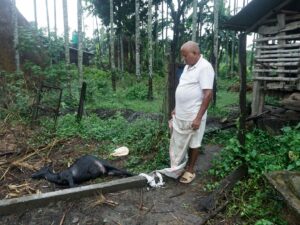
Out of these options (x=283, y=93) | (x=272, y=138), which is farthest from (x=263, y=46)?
(x=272, y=138)

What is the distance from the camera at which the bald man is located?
423 cm

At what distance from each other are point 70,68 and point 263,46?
6928 millimetres

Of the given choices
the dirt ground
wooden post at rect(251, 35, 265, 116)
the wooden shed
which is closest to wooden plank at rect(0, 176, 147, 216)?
the dirt ground

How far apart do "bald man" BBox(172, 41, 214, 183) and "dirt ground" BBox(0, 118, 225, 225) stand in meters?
0.64

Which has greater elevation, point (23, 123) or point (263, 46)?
point (263, 46)

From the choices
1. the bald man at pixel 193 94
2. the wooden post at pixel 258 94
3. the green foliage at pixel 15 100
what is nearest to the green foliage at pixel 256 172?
the bald man at pixel 193 94

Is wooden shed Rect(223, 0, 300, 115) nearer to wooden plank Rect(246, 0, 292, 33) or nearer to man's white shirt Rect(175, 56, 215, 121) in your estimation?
wooden plank Rect(246, 0, 292, 33)

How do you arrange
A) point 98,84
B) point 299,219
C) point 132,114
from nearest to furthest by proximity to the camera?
point 299,219 → point 132,114 → point 98,84

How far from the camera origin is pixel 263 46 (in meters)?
8.94

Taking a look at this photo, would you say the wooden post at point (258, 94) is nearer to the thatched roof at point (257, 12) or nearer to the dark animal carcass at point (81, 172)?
the thatched roof at point (257, 12)

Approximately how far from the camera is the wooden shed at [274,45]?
8.16 meters

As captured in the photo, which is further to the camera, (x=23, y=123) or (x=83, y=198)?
(x=23, y=123)

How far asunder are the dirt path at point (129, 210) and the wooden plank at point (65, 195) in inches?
2.5

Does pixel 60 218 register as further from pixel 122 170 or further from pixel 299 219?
pixel 299 219
